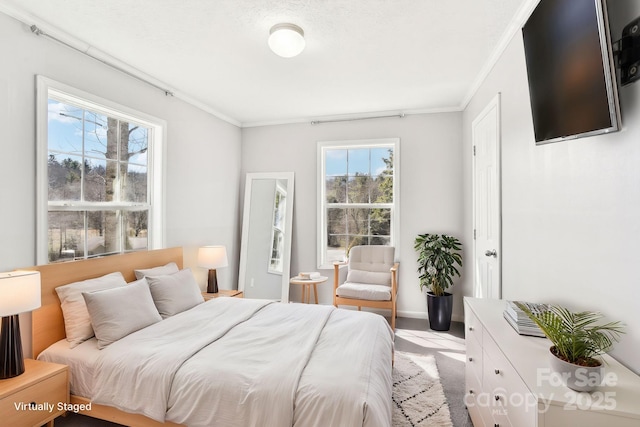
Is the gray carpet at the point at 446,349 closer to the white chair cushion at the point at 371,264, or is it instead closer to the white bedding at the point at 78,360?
the white chair cushion at the point at 371,264

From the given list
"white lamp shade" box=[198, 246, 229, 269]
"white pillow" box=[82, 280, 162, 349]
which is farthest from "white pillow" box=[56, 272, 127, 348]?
"white lamp shade" box=[198, 246, 229, 269]

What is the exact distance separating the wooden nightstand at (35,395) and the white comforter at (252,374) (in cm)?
24

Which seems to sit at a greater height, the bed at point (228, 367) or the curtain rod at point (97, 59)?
the curtain rod at point (97, 59)

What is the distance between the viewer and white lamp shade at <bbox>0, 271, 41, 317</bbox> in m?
1.78

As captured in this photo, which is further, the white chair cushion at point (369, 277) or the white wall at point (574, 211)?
the white chair cushion at point (369, 277)

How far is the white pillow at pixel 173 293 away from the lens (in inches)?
107

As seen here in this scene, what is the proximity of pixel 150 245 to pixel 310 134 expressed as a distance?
257 cm

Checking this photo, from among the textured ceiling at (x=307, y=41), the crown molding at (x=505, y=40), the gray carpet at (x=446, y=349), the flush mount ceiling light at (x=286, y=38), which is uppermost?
the textured ceiling at (x=307, y=41)

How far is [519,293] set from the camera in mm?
2330

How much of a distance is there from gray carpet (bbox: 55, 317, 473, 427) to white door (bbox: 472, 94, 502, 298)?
0.61 meters

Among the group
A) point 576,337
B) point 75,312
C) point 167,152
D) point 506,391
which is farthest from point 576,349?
point 167,152

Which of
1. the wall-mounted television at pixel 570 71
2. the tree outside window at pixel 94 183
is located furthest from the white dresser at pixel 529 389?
the tree outside window at pixel 94 183

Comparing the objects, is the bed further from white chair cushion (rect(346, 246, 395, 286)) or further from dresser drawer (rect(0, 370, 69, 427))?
white chair cushion (rect(346, 246, 395, 286))

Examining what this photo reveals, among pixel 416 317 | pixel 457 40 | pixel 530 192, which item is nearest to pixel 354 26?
pixel 457 40
